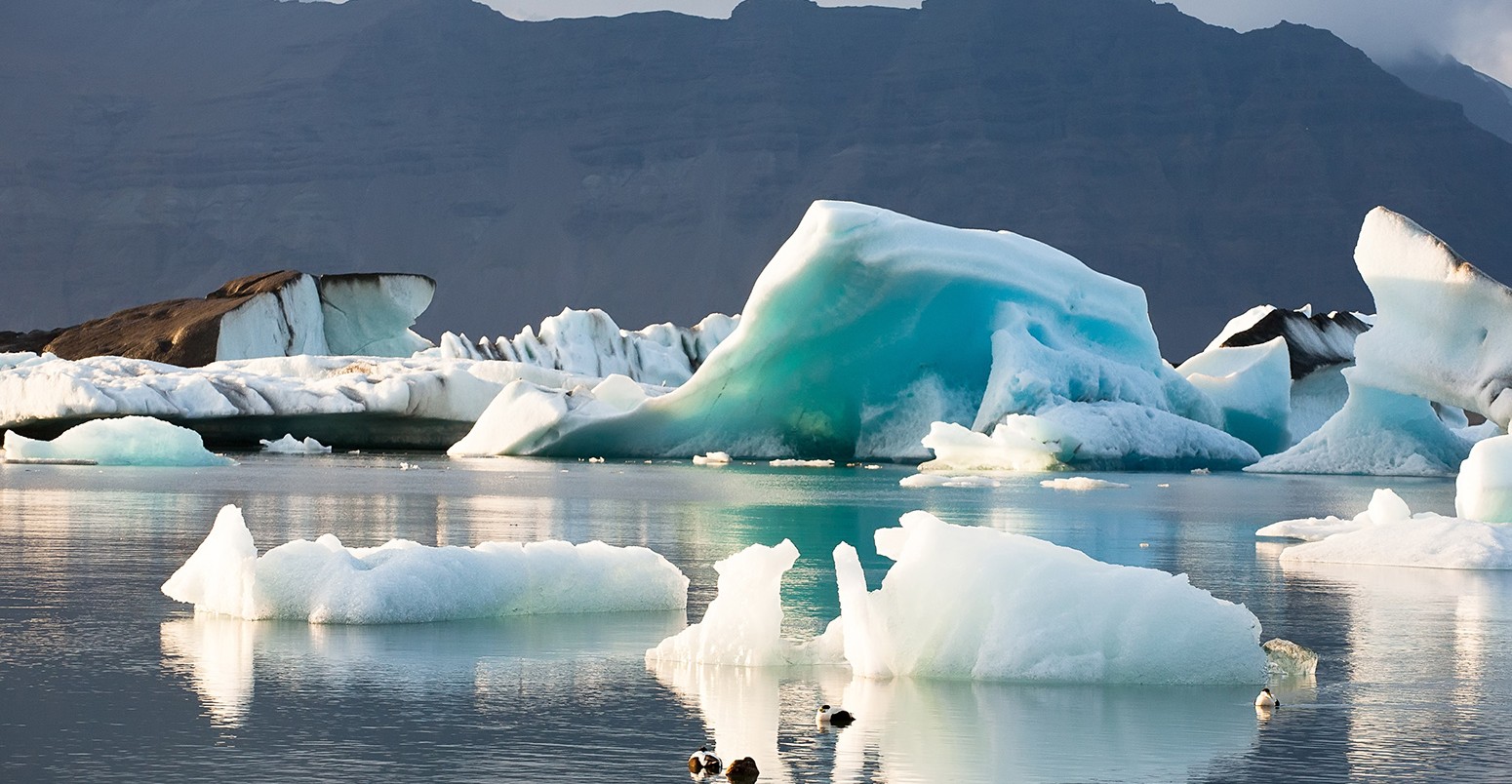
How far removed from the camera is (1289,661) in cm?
523

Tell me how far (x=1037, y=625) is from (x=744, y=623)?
79cm

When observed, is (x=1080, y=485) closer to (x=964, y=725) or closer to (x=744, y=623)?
(x=744, y=623)

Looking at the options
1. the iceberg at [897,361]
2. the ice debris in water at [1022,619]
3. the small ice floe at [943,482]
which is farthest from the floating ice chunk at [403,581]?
the iceberg at [897,361]

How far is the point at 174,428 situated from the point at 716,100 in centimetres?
7811

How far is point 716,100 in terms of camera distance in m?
96.7

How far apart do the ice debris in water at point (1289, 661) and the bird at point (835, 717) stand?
4.55 ft

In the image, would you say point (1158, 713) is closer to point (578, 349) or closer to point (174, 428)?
point (174, 428)

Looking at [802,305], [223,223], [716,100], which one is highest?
[716,100]

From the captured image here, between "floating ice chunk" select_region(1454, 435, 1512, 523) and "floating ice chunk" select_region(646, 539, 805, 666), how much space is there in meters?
6.19

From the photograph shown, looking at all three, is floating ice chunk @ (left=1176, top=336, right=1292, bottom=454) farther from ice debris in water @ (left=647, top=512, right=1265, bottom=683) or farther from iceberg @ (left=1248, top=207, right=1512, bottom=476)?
ice debris in water @ (left=647, top=512, right=1265, bottom=683)

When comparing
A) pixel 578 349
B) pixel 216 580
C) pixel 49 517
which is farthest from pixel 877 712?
pixel 578 349

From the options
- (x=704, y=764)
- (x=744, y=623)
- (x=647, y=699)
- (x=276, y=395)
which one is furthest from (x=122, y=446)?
(x=704, y=764)

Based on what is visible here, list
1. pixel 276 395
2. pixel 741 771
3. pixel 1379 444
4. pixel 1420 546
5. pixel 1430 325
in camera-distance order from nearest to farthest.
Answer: pixel 741 771, pixel 1420 546, pixel 1430 325, pixel 1379 444, pixel 276 395

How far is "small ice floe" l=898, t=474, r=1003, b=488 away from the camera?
1684cm
